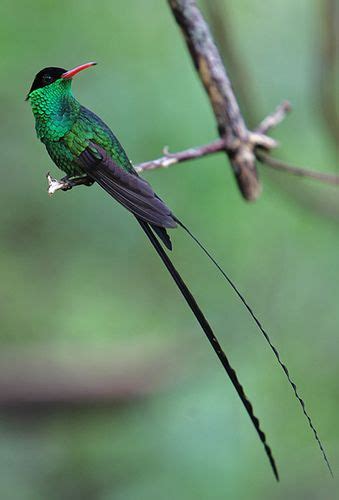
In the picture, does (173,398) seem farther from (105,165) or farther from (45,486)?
(105,165)

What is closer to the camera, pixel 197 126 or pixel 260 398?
pixel 197 126

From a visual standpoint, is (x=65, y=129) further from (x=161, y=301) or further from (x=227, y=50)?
(x=161, y=301)

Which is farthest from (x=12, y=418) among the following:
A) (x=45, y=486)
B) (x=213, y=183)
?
(x=213, y=183)

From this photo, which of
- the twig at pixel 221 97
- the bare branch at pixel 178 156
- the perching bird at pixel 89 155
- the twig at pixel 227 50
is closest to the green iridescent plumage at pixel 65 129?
the perching bird at pixel 89 155

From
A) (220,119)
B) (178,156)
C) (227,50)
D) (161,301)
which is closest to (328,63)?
(227,50)

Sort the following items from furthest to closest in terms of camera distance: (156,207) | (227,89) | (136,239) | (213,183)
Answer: (136,239) < (213,183) < (227,89) < (156,207)

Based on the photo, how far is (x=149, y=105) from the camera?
5355mm

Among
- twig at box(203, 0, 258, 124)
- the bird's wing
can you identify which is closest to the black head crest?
the bird's wing

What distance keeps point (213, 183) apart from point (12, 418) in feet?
7.85

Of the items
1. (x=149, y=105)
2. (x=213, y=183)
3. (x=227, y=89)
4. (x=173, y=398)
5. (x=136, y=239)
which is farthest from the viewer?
(x=173, y=398)

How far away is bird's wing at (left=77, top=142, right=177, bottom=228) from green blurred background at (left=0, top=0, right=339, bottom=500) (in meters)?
3.60

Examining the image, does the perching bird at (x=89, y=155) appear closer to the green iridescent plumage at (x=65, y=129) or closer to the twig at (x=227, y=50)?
the green iridescent plumage at (x=65, y=129)

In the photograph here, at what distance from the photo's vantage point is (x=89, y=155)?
5.14 ft

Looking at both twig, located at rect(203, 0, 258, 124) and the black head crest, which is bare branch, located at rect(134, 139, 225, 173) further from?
twig, located at rect(203, 0, 258, 124)
